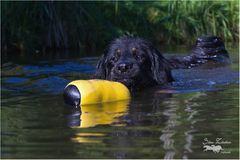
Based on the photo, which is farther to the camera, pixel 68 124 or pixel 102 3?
pixel 102 3

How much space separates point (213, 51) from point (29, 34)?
4.83 meters

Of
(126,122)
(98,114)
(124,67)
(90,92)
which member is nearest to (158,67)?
(124,67)

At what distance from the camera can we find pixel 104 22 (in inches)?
624

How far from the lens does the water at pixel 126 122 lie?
16.4 feet

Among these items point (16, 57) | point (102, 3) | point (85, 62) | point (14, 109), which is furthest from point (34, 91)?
point (102, 3)

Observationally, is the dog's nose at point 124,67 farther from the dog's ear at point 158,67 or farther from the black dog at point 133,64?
the dog's ear at point 158,67

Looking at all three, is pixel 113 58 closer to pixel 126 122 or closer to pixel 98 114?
pixel 98 114

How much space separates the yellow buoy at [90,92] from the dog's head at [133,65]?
0.53 metres

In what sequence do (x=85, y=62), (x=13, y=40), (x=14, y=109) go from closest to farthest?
1. (x=14, y=109)
2. (x=85, y=62)
3. (x=13, y=40)

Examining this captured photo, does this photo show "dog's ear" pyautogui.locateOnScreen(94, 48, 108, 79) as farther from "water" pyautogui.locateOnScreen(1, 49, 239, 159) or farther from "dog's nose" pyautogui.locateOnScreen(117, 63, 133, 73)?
"dog's nose" pyautogui.locateOnScreen(117, 63, 133, 73)

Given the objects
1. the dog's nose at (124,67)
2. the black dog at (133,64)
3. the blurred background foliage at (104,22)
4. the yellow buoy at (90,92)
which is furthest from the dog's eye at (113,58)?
the blurred background foliage at (104,22)

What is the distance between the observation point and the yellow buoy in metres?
7.21

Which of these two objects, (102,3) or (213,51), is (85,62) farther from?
(102,3)

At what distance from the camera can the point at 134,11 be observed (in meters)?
16.3
